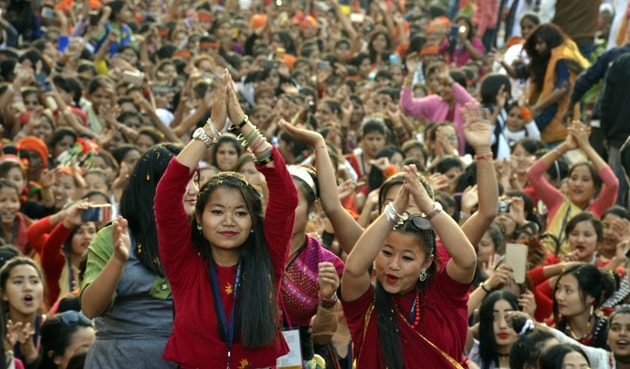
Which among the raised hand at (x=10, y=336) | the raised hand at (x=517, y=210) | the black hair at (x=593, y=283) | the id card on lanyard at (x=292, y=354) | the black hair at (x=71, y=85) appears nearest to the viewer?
the id card on lanyard at (x=292, y=354)

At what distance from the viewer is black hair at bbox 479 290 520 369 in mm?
6824

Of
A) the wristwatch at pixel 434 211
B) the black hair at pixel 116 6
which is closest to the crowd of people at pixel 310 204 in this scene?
the wristwatch at pixel 434 211

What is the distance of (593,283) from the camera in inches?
279

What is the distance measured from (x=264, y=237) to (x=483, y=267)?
3.20 meters

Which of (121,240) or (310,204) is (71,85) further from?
(121,240)

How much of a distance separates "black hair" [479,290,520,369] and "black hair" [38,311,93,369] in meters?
2.02

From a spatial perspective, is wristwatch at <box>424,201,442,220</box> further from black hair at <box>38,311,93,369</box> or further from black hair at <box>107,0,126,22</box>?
black hair at <box>107,0,126,22</box>

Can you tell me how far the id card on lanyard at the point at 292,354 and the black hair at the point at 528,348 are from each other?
1.49m

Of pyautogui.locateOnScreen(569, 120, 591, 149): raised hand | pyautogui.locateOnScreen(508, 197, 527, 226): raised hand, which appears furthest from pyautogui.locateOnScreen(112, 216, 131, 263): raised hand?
pyautogui.locateOnScreen(569, 120, 591, 149): raised hand

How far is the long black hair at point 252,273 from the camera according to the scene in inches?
182

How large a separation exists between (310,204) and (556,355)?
1431 mm

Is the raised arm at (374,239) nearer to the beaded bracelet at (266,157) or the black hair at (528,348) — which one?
the beaded bracelet at (266,157)

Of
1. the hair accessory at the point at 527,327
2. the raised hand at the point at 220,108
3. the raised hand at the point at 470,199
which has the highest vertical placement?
the raised hand at the point at 220,108

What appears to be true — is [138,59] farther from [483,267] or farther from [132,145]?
[483,267]
